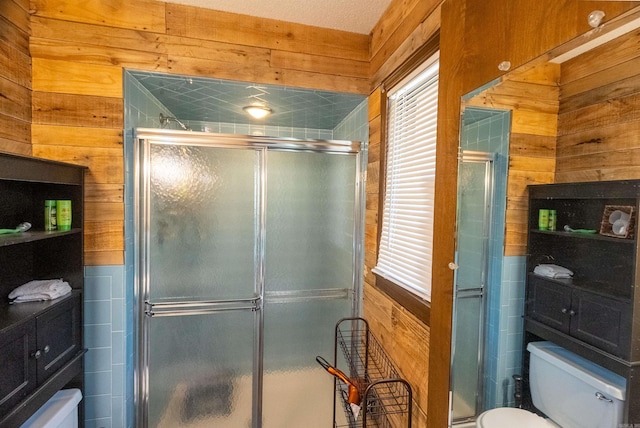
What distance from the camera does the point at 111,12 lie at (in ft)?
4.83

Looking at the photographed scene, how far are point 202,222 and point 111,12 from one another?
1.16 meters

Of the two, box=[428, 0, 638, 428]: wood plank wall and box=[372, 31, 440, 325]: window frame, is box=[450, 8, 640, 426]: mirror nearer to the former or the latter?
box=[428, 0, 638, 428]: wood plank wall

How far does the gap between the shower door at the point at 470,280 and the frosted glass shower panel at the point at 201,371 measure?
1281 mm

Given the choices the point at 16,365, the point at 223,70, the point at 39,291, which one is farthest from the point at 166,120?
the point at 16,365

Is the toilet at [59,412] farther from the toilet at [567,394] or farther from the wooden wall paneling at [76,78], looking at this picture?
the toilet at [567,394]

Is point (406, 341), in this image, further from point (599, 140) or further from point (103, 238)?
point (103, 238)

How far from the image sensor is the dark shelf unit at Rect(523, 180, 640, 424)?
0.50m

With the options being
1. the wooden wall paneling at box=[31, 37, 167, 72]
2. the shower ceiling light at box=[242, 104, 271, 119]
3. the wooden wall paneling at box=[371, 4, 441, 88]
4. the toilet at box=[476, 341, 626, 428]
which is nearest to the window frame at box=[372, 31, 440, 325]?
the wooden wall paneling at box=[371, 4, 441, 88]

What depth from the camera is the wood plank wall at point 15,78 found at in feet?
4.16

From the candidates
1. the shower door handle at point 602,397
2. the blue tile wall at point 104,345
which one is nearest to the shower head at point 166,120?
the blue tile wall at point 104,345

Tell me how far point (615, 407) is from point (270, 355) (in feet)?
5.55

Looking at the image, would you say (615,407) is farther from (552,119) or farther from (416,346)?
(416,346)

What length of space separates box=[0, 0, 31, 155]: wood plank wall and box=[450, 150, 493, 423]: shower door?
6.13 feet

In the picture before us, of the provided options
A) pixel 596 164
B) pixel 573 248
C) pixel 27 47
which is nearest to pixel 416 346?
pixel 573 248
